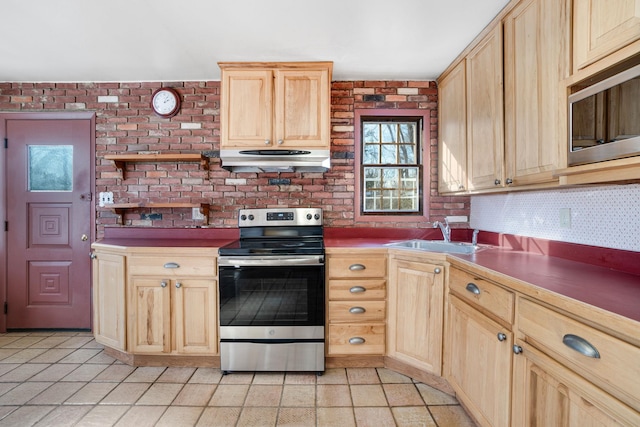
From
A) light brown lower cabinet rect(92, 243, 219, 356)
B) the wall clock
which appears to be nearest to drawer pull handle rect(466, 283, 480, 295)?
light brown lower cabinet rect(92, 243, 219, 356)

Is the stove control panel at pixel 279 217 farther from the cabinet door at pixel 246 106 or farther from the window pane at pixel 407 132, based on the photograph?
the window pane at pixel 407 132

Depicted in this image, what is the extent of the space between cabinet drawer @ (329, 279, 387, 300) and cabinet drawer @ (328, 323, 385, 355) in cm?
22

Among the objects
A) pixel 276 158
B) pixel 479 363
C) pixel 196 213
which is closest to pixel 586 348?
pixel 479 363

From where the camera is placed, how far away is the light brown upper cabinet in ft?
8.31

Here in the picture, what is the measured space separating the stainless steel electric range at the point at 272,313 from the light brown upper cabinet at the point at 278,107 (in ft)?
2.94

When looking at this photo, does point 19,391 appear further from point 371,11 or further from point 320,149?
point 371,11

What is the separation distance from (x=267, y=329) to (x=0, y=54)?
3026 mm

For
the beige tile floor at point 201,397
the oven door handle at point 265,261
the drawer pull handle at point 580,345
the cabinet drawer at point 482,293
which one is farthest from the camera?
the oven door handle at point 265,261

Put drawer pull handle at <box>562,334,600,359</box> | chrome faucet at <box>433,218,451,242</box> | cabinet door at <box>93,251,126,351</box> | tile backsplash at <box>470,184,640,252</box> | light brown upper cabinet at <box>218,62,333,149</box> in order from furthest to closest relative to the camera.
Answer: chrome faucet at <box>433,218,451,242</box>, light brown upper cabinet at <box>218,62,333,149</box>, cabinet door at <box>93,251,126,351</box>, tile backsplash at <box>470,184,640,252</box>, drawer pull handle at <box>562,334,600,359</box>

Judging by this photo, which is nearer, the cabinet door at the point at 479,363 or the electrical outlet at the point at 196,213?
the cabinet door at the point at 479,363

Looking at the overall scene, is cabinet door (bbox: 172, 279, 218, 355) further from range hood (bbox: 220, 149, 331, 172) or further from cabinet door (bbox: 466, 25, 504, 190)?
cabinet door (bbox: 466, 25, 504, 190)

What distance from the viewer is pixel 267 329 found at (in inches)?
88.5

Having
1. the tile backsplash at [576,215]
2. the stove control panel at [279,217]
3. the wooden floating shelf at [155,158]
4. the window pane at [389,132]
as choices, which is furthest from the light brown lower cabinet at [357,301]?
the wooden floating shelf at [155,158]

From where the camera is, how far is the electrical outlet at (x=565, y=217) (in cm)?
183
